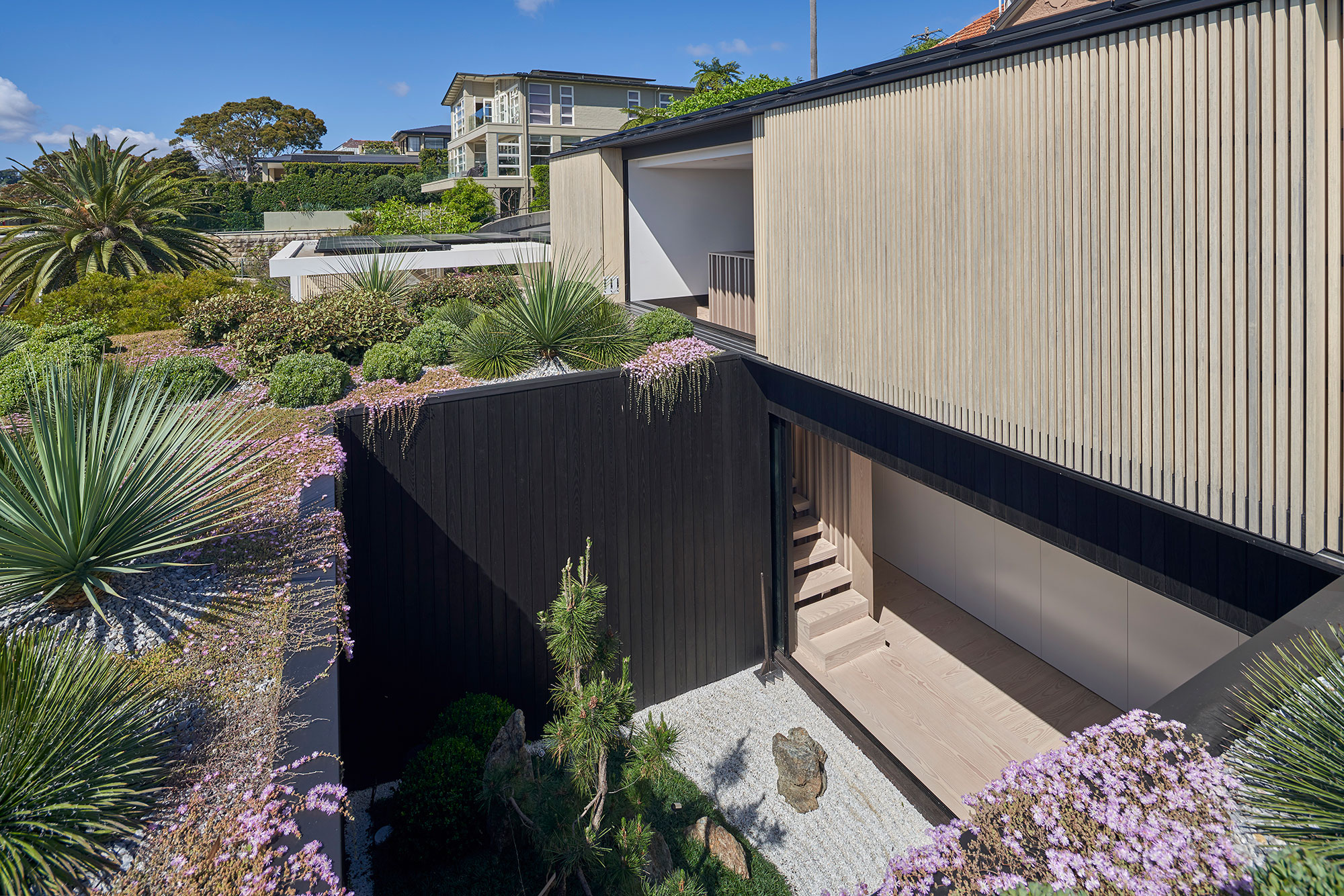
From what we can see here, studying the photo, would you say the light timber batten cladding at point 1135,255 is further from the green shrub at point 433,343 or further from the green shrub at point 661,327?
the green shrub at point 433,343

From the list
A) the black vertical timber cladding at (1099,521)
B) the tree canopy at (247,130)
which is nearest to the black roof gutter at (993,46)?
the black vertical timber cladding at (1099,521)

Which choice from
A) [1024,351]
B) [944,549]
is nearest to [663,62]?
[944,549]

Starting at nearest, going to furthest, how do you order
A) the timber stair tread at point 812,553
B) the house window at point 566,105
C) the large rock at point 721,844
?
the large rock at point 721,844
the timber stair tread at point 812,553
the house window at point 566,105

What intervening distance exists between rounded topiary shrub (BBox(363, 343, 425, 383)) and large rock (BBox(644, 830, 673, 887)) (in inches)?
160

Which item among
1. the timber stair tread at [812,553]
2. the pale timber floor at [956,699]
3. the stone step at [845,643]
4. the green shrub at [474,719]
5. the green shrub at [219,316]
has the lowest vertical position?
the pale timber floor at [956,699]

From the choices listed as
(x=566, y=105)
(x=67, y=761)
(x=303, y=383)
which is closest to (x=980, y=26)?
(x=303, y=383)

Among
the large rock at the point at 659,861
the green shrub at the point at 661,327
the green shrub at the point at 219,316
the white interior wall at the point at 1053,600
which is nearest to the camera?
the large rock at the point at 659,861

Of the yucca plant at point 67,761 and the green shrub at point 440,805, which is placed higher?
the yucca plant at point 67,761

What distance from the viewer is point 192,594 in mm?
3438

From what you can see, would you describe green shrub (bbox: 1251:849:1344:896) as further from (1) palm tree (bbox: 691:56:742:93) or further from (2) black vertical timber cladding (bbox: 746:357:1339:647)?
(1) palm tree (bbox: 691:56:742:93)

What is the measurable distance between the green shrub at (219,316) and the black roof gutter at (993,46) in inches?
193

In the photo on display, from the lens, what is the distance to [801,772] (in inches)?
231

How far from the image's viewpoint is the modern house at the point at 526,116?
3058 centimetres

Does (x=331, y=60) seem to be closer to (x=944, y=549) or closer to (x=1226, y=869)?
(x=944, y=549)
